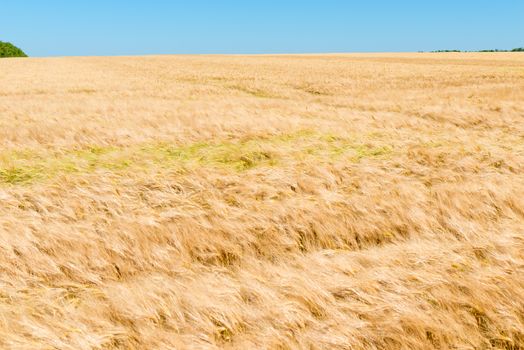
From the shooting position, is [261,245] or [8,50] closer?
[261,245]

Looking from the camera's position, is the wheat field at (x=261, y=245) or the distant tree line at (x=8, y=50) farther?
the distant tree line at (x=8, y=50)

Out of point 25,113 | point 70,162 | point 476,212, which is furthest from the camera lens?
point 25,113

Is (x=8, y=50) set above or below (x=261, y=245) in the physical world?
above

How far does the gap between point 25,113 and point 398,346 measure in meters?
11.7

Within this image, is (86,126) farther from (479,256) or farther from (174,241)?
(479,256)

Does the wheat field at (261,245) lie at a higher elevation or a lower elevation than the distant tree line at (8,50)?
lower

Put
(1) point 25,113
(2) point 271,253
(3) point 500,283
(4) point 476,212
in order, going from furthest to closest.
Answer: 1. (1) point 25,113
2. (4) point 476,212
3. (2) point 271,253
4. (3) point 500,283

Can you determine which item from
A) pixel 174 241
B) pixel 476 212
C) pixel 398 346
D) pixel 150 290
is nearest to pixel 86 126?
pixel 174 241

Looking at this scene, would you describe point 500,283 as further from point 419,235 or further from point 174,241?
point 174,241

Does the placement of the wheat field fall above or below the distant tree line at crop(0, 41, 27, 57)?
below

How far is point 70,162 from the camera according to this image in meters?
5.93

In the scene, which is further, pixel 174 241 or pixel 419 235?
pixel 419 235

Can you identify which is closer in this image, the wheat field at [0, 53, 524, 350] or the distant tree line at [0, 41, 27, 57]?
the wheat field at [0, 53, 524, 350]

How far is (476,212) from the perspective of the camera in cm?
409
